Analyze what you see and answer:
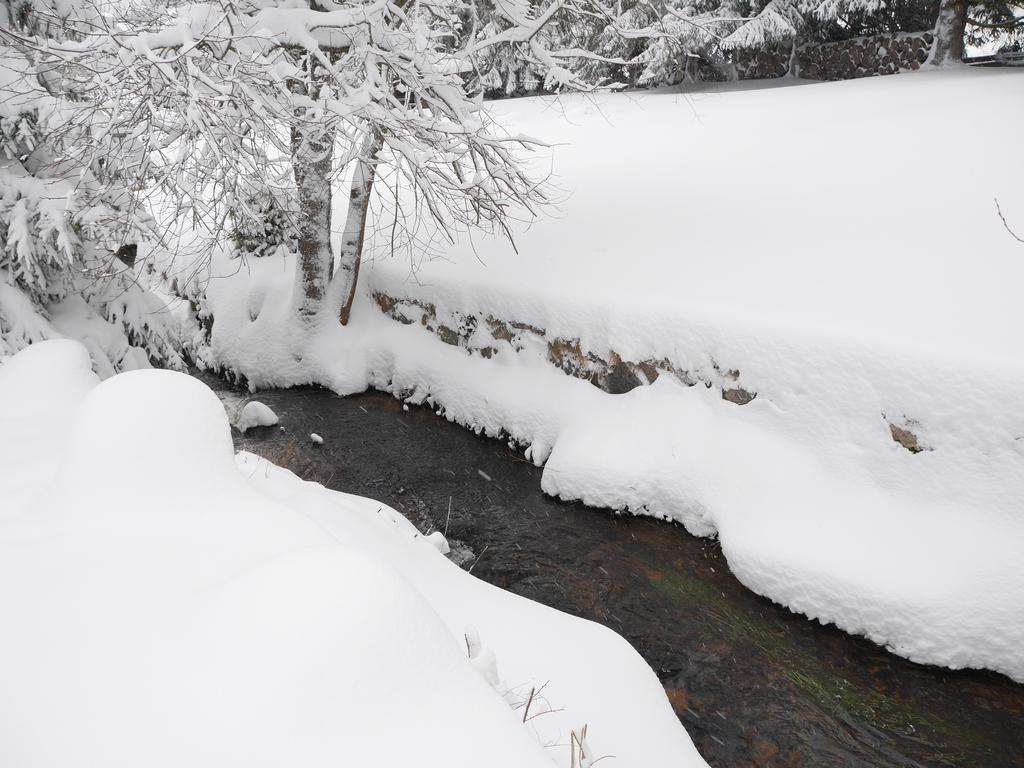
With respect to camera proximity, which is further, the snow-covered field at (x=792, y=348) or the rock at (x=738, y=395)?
the rock at (x=738, y=395)

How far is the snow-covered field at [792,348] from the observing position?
4.98 metres

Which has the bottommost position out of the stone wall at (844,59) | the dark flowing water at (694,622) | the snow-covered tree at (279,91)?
the dark flowing water at (694,622)

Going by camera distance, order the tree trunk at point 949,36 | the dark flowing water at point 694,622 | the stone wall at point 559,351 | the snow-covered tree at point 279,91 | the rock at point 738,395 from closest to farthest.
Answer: the dark flowing water at point 694,622 < the snow-covered tree at point 279,91 < the rock at point 738,395 < the stone wall at point 559,351 < the tree trunk at point 949,36

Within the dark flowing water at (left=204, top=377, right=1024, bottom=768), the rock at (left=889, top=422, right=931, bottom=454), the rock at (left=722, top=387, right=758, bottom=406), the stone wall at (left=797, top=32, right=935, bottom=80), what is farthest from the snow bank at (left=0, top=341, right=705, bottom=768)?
the stone wall at (left=797, top=32, right=935, bottom=80)

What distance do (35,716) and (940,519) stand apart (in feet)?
18.4

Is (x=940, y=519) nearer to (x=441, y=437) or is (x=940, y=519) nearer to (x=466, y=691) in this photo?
(x=466, y=691)

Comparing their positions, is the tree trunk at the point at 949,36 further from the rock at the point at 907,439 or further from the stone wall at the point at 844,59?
the rock at the point at 907,439

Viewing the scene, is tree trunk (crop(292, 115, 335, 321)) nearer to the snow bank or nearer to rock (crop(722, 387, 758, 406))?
rock (crop(722, 387, 758, 406))

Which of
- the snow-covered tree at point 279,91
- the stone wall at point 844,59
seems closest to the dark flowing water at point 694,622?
the snow-covered tree at point 279,91

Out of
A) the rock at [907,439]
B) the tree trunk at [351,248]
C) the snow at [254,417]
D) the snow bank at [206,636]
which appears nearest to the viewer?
the snow bank at [206,636]

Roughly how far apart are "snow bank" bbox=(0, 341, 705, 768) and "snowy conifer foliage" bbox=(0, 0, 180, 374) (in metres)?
2.90

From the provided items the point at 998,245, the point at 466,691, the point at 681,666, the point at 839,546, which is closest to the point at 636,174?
the point at 998,245

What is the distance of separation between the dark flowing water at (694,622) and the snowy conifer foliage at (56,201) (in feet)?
7.91

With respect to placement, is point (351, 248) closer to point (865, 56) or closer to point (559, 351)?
point (559, 351)
